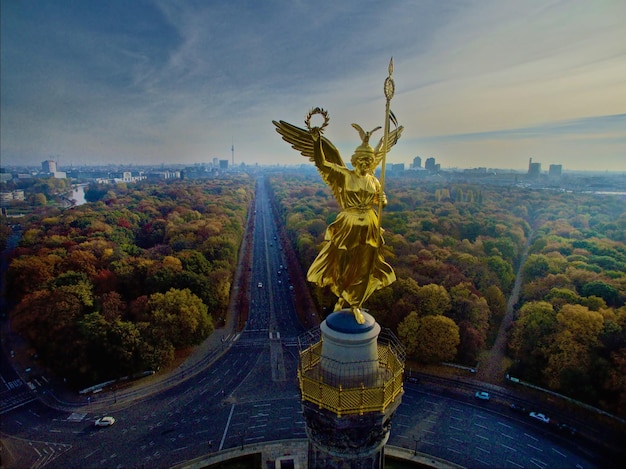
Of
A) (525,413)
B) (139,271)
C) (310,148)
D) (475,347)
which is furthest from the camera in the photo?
(139,271)

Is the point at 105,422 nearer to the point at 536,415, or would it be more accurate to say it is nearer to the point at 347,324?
the point at 347,324

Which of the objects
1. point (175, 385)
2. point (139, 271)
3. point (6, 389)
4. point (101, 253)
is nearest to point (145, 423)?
point (175, 385)

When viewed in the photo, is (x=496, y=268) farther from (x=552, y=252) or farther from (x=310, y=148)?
(x=310, y=148)

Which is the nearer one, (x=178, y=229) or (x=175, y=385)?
(x=175, y=385)

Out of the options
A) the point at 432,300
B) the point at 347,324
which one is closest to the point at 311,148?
the point at 347,324

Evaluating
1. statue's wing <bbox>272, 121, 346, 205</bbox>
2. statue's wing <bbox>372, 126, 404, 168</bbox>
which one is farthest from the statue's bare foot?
statue's wing <bbox>372, 126, 404, 168</bbox>

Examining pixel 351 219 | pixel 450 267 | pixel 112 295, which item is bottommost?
pixel 112 295

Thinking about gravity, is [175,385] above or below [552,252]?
below
